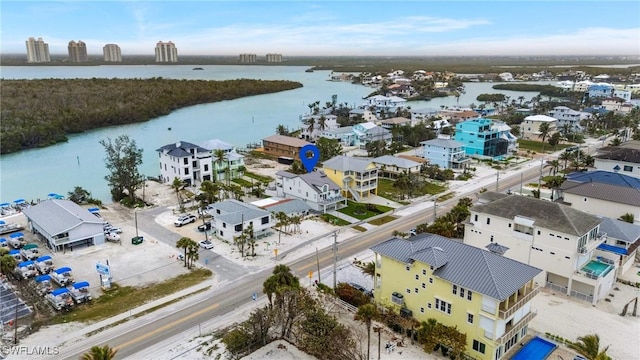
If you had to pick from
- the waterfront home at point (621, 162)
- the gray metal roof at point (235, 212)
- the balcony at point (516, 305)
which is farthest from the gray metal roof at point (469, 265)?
the waterfront home at point (621, 162)

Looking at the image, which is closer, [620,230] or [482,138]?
[620,230]

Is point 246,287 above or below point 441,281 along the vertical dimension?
below

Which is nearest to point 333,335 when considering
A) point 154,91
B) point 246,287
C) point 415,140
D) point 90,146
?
point 246,287

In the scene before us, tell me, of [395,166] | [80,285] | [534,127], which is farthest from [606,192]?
[534,127]

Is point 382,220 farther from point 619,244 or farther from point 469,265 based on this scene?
point 469,265

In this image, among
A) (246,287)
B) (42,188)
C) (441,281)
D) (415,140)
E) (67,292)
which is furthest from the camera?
(415,140)

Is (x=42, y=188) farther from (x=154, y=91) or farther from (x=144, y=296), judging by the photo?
(x=154, y=91)

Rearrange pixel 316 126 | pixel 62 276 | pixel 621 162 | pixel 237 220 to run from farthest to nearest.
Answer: pixel 316 126
pixel 621 162
pixel 237 220
pixel 62 276
